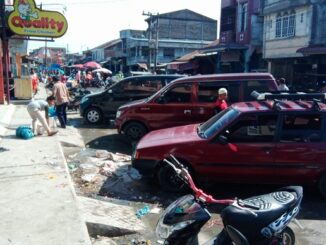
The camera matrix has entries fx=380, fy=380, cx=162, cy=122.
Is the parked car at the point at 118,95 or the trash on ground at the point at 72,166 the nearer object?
the trash on ground at the point at 72,166

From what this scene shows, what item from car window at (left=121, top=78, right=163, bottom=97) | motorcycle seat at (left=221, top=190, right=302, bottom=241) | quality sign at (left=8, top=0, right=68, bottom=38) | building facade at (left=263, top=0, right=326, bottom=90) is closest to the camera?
motorcycle seat at (left=221, top=190, right=302, bottom=241)

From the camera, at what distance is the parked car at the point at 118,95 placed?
12.3 metres

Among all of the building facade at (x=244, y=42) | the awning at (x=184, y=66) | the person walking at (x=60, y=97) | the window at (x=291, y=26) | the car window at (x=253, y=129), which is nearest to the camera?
the car window at (x=253, y=129)

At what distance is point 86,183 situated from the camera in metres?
6.82

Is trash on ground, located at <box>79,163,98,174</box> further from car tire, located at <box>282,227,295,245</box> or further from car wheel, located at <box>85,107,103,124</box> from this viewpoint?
car wheel, located at <box>85,107,103,124</box>

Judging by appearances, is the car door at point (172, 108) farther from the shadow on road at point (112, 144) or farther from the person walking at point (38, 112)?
the person walking at point (38, 112)

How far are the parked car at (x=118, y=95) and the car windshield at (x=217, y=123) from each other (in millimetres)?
5775

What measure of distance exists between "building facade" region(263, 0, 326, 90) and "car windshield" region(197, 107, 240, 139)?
1398cm

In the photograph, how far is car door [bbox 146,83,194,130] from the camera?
9602mm

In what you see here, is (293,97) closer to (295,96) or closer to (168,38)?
(295,96)

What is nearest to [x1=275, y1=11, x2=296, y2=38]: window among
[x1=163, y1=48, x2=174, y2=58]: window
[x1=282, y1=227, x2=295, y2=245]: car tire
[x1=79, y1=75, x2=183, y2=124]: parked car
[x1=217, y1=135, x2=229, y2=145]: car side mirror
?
[x1=79, y1=75, x2=183, y2=124]: parked car

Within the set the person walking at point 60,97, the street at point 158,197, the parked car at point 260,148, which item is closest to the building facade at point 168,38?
the person walking at point 60,97

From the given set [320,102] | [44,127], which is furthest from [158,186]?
[44,127]

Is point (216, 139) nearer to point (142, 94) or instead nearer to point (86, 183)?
point (86, 183)
